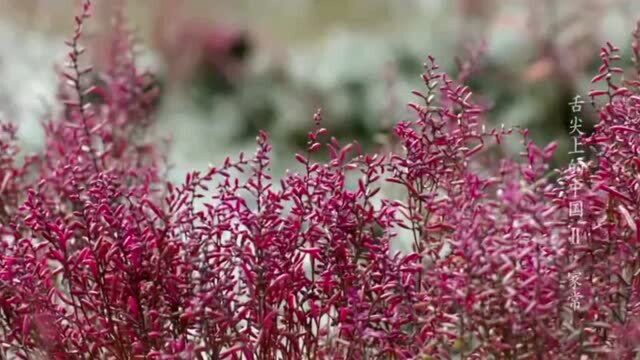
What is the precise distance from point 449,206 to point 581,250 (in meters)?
0.29

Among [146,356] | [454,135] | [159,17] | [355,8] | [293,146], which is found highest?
[355,8]

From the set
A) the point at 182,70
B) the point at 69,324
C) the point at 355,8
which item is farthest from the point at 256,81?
the point at 69,324

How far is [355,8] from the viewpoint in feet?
39.3

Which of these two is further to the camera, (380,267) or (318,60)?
(318,60)

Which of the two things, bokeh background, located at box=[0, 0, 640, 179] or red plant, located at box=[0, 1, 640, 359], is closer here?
red plant, located at box=[0, 1, 640, 359]

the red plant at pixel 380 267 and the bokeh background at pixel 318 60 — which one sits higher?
the bokeh background at pixel 318 60

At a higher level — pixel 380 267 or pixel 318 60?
pixel 318 60

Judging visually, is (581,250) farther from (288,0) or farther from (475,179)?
(288,0)

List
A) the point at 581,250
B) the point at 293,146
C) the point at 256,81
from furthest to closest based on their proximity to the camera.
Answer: the point at 256,81
the point at 293,146
the point at 581,250

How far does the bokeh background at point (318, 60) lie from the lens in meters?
8.70

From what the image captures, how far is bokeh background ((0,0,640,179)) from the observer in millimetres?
8703

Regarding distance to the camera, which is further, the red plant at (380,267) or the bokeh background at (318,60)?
the bokeh background at (318,60)

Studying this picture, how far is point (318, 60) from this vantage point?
10.1 metres

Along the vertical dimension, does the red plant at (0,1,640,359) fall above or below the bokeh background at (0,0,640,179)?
below
